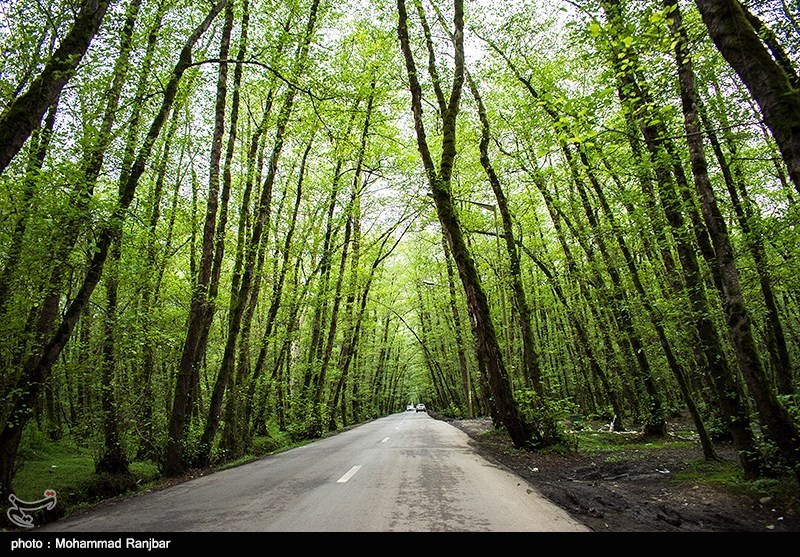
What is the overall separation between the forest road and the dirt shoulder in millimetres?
524

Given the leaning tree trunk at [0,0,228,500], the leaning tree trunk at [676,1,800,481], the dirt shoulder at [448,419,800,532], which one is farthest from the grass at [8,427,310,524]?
the leaning tree trunk at [676,1,800,481]

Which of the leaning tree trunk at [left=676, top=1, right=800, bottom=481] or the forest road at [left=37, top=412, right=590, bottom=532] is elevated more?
the leaning tree trunk at [left=676, top=1, right=800, bottom=481]

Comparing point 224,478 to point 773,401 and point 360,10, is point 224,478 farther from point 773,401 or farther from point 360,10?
point 360,10

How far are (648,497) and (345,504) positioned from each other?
4408 mm

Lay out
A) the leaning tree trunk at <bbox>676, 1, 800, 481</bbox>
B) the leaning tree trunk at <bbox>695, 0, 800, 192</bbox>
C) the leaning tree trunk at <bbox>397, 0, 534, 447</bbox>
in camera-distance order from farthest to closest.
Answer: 1. the leaning tree trunk at <bbox>397, 0, 534, 447</bbox>
2. the leaning tree trunk at <bbox>676, 1, 800, 481</bbox>
3. the leaning tree trunk at <bbox>695, 0, 800, 192</bbox>

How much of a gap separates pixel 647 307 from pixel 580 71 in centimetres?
1042

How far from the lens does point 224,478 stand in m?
8.41

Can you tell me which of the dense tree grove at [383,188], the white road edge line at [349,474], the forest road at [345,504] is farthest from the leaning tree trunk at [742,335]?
the white road edge line at [349,474]

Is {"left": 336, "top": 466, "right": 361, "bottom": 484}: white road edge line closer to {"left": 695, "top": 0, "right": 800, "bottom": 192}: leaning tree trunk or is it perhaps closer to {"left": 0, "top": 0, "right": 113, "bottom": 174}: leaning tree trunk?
{"left": 0, "top": 0, "right": 113, "bottom": 174}: leaning tree trunk

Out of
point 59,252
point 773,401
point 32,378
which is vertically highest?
point 59,252
